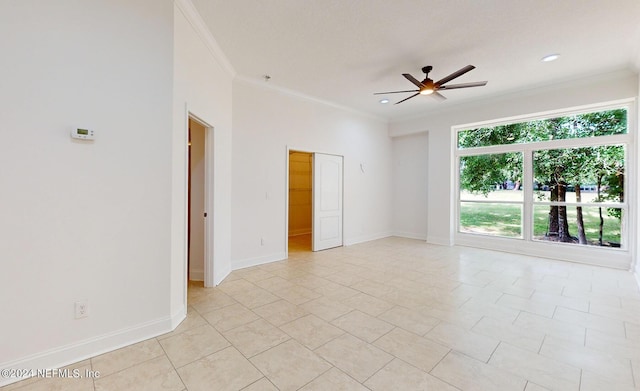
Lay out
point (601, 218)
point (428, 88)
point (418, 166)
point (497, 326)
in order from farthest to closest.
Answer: point (418, 166)
point (601, 218)
point (428, 88)
point (497, 326)

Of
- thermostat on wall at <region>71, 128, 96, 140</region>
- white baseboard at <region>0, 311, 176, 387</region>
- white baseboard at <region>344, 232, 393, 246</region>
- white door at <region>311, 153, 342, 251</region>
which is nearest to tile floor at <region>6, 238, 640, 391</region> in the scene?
white baseboard at <region>0, 311, 176, 387</region>

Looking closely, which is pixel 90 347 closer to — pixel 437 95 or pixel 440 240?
pixel 437 95

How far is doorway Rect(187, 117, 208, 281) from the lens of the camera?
3.66 meters

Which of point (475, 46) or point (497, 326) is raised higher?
point (475, 46)

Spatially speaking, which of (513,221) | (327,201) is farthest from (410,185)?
(327,201)

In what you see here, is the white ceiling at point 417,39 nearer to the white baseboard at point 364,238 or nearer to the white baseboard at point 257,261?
the white baseboard at point 257,261

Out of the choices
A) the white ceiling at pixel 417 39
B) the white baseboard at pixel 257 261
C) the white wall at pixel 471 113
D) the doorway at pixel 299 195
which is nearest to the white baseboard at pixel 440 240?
the white wall at pixel 471 113

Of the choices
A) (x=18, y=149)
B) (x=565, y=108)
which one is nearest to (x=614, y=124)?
(x=565, y=108)

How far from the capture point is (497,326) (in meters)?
2.53

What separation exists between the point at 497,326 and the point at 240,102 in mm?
4379

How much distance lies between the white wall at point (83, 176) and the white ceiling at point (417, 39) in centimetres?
103

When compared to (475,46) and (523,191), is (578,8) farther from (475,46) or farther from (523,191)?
(523,191)

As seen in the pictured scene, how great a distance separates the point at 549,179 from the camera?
16.7 ft

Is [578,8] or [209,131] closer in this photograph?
[578,8]
